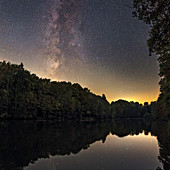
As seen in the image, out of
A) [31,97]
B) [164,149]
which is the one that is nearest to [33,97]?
[31,97]

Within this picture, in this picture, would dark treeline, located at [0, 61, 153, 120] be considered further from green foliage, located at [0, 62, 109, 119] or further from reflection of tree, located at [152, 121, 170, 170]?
reflection of tree, located at [152, 121, 170, 170]

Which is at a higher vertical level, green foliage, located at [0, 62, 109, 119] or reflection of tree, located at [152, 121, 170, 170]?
green foliage, located at [0, 62, 109, 119]

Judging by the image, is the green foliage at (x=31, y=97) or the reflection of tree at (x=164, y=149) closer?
the reflection of tree at (x=164, y=149)

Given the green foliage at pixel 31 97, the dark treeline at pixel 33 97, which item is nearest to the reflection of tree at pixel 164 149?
the dark treeline at pixel 33 97

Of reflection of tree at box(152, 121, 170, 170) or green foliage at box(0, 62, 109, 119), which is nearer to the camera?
reflection of tree at box(152, 121, 170, 170)

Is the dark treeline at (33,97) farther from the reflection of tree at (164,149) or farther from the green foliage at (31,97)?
the reflection of tree at (164,149)

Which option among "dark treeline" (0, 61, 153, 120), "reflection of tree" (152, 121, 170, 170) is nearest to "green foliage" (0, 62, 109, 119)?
"dark treeline" (0, 61, 153, 120)

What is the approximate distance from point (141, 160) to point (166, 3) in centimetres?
1054

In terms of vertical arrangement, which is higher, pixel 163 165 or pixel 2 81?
pixel 2 81

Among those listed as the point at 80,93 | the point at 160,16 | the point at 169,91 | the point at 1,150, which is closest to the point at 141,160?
the point at 160,16

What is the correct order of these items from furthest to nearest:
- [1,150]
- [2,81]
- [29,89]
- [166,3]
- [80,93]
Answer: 1. [80,93]
2. [29,89]
3. [2,81]
4. [1,150]
5. [166,3]

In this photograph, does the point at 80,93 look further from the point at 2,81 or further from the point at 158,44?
the point at 158,44

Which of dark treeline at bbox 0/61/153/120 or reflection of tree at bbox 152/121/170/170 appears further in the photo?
dark treeline at bbox 0/61/153/120

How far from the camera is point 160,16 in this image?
9656 millimetres
